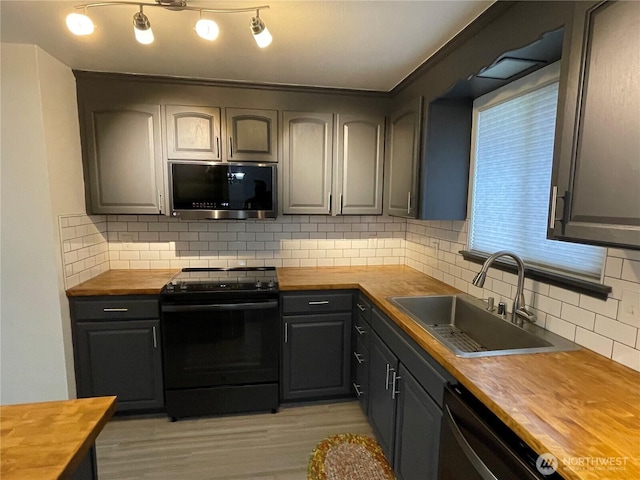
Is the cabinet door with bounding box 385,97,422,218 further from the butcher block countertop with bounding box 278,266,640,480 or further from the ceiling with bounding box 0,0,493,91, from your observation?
the butcher block countertop with bounding box 278,266,640,480

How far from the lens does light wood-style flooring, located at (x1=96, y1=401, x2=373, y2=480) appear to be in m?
1.91

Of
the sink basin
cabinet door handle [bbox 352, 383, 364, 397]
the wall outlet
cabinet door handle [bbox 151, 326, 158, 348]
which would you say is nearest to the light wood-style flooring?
cabinet door handle [bbox 352, 383, 364, 397]

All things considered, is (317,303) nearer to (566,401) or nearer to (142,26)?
(566,401)

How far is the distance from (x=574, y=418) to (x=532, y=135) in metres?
1.36

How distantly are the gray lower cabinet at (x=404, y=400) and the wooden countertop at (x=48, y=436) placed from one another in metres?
1.15

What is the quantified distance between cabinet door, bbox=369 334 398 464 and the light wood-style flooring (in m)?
0.27

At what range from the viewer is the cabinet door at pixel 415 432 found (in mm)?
1369

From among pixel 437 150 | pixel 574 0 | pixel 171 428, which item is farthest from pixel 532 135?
pixel 171 428

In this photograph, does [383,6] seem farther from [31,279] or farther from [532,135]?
[31,279]

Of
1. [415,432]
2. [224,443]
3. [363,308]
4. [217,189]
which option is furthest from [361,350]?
[217,189]

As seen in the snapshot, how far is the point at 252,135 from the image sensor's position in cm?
251

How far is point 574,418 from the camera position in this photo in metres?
0.91

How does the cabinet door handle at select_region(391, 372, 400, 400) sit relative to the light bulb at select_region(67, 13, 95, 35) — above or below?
below

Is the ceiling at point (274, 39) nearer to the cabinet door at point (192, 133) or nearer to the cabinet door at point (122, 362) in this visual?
the cabinet door at point (192, 133)
